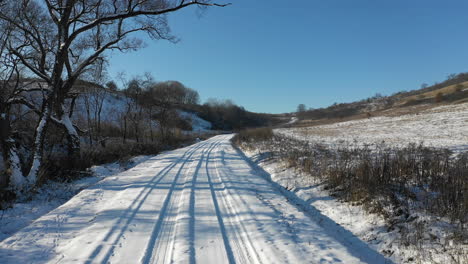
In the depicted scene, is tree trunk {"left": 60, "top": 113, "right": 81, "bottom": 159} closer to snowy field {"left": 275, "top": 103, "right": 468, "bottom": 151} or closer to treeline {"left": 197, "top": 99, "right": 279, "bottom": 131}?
snowy field {"left": 275, "top": 103, "right": 468, "bottom": 151}

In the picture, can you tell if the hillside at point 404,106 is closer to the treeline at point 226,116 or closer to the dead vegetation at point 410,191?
the treeline at point 226,116

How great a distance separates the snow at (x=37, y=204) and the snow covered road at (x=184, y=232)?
71 cm

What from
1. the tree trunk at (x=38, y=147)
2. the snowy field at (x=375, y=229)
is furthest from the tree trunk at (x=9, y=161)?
the snowy field at (x=375, y=229)

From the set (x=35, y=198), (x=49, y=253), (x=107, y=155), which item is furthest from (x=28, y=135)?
(x=49, y=253)

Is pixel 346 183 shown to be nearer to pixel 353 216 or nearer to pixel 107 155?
pixel 353 216

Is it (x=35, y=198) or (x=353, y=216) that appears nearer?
(x=353, y=216)

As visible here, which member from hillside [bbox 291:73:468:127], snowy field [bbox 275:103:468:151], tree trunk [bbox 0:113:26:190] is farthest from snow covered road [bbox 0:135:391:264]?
hillside [bbox 291:73:468:127]

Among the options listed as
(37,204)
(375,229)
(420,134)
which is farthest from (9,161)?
(420,134)

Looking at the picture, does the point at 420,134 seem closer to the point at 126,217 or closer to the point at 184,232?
the point at 184,232

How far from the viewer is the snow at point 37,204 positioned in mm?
5523

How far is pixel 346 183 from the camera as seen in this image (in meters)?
6.99

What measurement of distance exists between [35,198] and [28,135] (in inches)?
251

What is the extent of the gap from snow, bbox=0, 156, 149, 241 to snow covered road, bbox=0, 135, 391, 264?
715 millimetres

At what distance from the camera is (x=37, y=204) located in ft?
22.8
